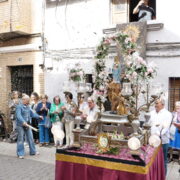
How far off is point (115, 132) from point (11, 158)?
408 centimetres

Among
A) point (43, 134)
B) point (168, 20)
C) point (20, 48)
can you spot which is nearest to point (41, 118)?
point (43, 134)

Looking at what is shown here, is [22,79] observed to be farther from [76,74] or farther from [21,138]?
[76,74]

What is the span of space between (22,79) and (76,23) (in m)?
3.27

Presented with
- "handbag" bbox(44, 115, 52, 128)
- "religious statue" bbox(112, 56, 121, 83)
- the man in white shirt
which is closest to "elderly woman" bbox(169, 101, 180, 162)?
the man in white shirt

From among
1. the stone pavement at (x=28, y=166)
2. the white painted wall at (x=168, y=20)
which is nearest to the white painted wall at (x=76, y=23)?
the white painted wall at (x=168, y=20)

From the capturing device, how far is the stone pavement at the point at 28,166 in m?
6.04

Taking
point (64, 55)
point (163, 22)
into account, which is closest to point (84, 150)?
point (163, 22)

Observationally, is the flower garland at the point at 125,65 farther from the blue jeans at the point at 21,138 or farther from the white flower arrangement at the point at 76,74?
the blue jeans at the point at 21,138

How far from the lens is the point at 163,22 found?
7.84m

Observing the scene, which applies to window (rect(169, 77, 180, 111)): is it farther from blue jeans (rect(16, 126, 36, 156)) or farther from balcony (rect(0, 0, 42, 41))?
balcony (rect(0, 0, 42, 41))

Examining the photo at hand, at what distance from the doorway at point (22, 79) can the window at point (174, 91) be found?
531 centimetres

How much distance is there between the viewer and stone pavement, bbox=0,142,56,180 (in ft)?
19.8

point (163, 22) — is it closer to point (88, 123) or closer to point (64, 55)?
point (64, 55)

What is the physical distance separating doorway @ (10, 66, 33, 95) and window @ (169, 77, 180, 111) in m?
5.31
